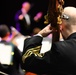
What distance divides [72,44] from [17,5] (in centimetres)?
770

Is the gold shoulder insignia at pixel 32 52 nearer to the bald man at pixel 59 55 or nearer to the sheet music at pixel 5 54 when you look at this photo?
the bald man at pixel 59 55

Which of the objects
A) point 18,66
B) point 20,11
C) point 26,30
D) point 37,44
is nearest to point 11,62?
point 18,66

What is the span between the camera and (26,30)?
367 inches

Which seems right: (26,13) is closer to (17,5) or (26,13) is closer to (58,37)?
(17,5)

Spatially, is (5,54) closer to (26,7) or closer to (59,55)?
(59,55)

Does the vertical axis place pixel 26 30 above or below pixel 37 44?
below

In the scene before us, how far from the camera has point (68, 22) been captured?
2604 millimetres

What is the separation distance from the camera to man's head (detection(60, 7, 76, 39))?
2.58m

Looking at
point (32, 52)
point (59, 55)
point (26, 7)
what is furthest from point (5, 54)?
point (26, 7)

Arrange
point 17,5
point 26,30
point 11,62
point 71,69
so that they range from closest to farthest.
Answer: point 71,69
point 11,62
point 26,30
point 17,5

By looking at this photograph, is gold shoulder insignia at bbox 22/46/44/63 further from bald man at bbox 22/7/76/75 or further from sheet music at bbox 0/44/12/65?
sheet music at bbox 0/44/12/65

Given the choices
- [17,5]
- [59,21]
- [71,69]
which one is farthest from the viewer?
[17,5]

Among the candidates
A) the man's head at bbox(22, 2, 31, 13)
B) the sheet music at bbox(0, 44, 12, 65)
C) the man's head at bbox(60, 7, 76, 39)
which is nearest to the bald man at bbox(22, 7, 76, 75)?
the man's head at bbox(60, 7, 76, 39)

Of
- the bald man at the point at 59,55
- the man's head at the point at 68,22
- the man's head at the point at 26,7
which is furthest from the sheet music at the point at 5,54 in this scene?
the man's head at the point at 26,7
